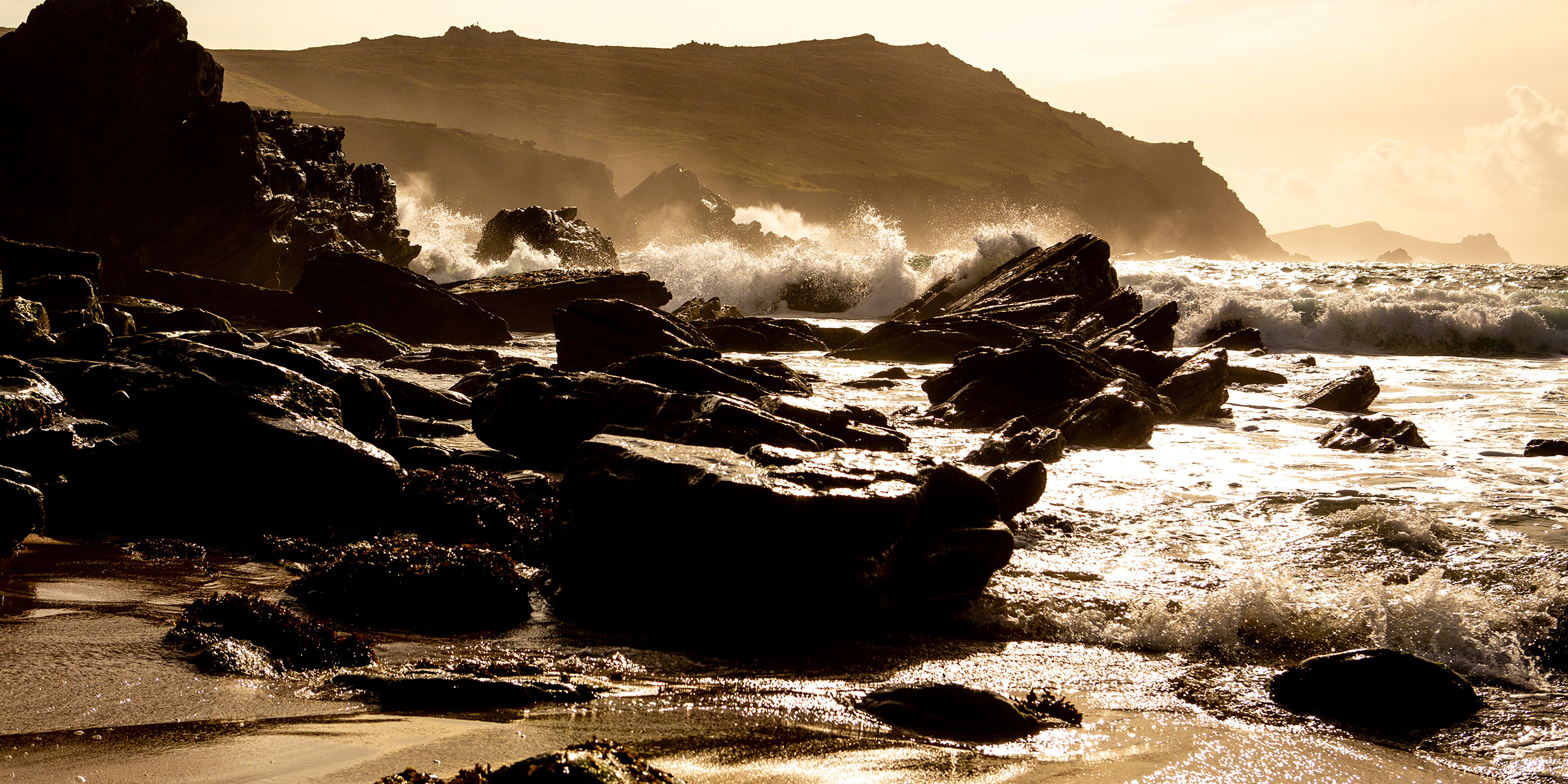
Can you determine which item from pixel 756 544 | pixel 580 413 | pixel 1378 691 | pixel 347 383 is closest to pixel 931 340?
pixel 580 413

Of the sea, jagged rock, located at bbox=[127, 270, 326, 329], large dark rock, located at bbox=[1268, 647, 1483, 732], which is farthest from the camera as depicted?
jagged rock, located at bbox=[127, 270, 326, 329]

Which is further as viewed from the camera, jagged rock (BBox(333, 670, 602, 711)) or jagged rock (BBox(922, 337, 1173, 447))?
jagged rock (BBox(922, 337, 1173, 447))

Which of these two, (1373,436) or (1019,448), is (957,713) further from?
(1373,436)

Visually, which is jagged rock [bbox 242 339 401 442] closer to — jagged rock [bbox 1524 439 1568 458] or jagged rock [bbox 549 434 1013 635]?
jagged rock [bbox 549 434 1013 635]

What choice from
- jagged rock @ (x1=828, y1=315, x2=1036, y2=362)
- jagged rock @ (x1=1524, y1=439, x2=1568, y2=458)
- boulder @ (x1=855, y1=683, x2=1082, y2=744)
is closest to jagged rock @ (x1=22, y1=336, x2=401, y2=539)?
boulder @ (x1=855, y1=683, x2=1082, y2=744)

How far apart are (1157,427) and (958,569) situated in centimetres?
822

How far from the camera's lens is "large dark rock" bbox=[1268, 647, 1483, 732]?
4.43 metres

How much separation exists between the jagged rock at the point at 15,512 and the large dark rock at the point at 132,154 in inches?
908

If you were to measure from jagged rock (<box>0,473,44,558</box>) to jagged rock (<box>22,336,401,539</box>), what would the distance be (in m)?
0.79

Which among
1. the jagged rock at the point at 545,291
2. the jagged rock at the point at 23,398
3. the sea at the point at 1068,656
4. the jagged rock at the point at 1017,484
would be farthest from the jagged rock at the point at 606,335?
the jagged rock at the point at 545,291

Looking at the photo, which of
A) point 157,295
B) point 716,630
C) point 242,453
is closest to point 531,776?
point 716,630

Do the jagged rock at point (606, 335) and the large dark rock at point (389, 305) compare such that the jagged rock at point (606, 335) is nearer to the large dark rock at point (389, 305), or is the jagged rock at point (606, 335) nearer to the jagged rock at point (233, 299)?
the large dark rock at point (389, 305)

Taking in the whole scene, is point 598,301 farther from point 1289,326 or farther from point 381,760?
point 1289,326

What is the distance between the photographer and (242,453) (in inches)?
275
